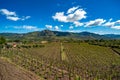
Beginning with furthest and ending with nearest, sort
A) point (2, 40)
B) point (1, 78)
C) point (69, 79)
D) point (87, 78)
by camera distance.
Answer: point (2, 40) < point (87, 78) < point (69, 79) < point (1, 78)

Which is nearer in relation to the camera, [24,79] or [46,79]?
[24,79]

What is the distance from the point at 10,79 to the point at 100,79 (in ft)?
52.6

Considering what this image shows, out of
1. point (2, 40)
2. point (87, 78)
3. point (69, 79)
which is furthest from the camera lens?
point (2, 40)

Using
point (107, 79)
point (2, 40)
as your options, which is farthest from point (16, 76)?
point (2, 40)

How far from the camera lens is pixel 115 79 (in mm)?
29953

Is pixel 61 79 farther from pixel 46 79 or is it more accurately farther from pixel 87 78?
pixel 87 78

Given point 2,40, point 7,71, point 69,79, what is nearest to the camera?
point 7,71

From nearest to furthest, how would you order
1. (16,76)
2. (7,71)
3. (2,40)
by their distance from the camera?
(16,76), (7,71), (2,40)

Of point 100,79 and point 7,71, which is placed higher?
point 7,71

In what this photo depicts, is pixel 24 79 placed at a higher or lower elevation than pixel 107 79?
higher

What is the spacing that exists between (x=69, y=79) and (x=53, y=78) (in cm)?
273

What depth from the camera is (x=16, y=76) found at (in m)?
24.9

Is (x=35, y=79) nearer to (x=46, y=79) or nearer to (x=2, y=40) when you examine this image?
(x=46, y=79)

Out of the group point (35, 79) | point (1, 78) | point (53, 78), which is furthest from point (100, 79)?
point (1, 78)
